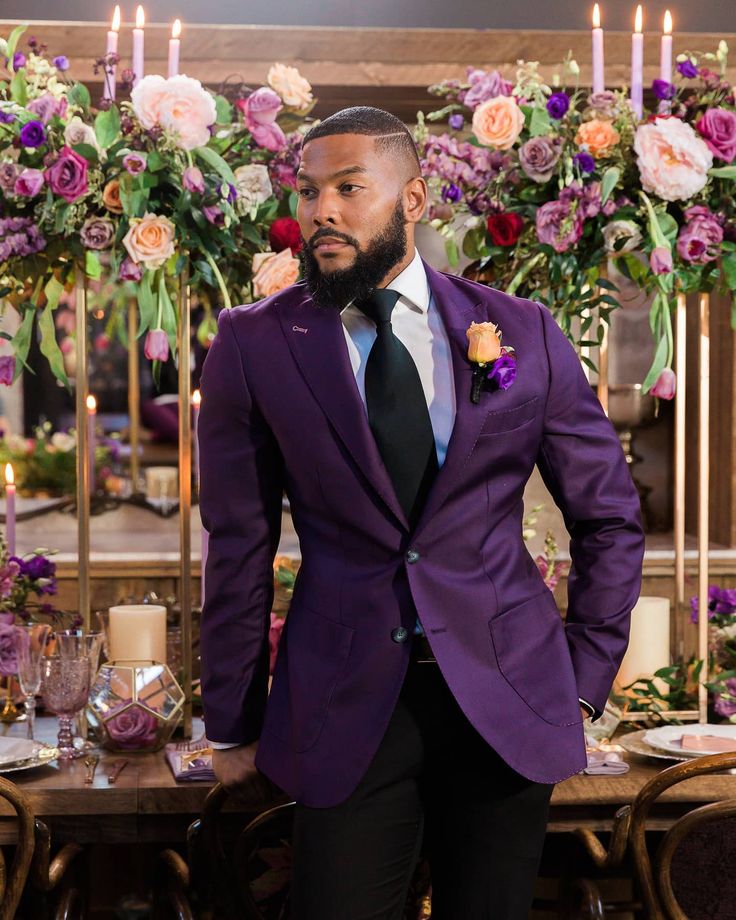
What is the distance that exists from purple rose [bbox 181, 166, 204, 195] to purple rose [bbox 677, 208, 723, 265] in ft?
2.53

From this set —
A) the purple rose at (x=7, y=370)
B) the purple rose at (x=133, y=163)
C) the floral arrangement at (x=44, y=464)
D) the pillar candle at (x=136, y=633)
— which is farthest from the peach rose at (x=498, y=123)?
the floral arrangement at (x=44, y=464)

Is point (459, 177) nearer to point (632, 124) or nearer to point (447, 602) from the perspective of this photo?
point (632, 124)

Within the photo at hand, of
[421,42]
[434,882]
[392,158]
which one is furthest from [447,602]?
[421,42]

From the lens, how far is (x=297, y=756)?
143cm

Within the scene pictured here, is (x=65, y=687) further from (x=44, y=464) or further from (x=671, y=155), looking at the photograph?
(x=44, y=464)

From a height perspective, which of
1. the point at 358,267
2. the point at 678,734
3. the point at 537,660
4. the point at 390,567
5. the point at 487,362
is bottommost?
the point at 678,734

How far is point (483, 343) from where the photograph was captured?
1431 millimetres

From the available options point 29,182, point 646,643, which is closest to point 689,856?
point 646,643

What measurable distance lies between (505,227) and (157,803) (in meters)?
1.04

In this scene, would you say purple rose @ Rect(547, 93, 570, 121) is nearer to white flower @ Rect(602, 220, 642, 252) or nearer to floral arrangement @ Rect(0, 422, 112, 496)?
white flower @ Rect(602, 220, 642, 252)

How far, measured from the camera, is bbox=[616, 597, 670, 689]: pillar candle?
2.32m

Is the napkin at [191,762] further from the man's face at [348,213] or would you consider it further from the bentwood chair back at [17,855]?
the man's face at [348,213]

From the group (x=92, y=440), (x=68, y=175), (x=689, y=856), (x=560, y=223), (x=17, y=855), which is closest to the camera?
(x=17, y=855)

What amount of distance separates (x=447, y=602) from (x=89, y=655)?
896 millimetres
